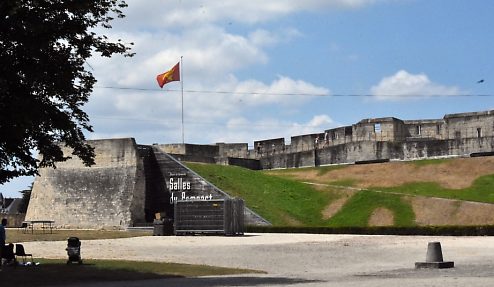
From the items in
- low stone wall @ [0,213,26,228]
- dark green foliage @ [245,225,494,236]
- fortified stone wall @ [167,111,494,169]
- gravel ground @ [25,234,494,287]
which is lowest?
gravel ground @ [25,234,494,287]

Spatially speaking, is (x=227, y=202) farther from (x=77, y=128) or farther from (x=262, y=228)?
(x=77, y=128)

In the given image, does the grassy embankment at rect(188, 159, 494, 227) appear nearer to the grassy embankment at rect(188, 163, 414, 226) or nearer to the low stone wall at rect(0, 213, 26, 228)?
the grassy embankment at rect(188, 163, 414, 226)

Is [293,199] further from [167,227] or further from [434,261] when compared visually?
[434,261]

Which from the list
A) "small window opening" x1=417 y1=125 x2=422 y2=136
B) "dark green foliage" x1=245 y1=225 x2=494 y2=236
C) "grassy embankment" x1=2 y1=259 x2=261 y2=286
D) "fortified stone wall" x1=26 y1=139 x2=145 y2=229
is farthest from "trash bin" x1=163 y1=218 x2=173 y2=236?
"small window opening" x1=417 y1=125 x2=422 y2=136

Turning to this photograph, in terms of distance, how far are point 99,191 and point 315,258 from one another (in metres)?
32.0

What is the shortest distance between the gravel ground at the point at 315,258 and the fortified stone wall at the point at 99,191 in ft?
57.1

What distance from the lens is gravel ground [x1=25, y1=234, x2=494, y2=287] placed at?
17266 mm

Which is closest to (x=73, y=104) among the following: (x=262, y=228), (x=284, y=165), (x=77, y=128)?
(x=77, y=128)

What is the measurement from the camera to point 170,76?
6206cm

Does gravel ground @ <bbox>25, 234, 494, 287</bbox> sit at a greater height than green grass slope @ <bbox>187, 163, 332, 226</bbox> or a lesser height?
lesser

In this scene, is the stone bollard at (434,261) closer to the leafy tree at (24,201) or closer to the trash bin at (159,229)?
the trash bin at (159,229)

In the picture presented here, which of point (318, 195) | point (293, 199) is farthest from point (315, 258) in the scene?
point (318, 195)

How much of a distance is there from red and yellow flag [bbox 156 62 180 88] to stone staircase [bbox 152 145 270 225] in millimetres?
8381

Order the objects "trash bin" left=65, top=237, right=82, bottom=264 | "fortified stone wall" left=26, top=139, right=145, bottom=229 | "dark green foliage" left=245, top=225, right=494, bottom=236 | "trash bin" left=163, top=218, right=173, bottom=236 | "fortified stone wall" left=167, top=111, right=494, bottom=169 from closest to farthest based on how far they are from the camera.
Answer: "trash bin" left=65, top=237, right=82, bottom=264 → "dark green foliage" left=245, top=225, right=494, bottom=236 → "trash bin" left=163, top=218, right=173, bottom=236 → "fortified stone wall" left=26, top=139, right=145, bottom=229 → "fortified stone wall" left=167, top=111, right=494, bottom=169
